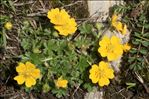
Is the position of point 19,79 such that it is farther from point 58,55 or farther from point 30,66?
point 58,55

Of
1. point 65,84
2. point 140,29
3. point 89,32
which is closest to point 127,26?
point 140,29

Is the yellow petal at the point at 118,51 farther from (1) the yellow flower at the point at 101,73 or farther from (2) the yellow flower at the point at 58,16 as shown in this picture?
(2) the yellow flower at the point at 58,16

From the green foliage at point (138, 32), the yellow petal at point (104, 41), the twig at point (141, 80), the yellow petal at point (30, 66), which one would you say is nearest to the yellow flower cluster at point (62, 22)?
the yellow petal at point (104, 41)

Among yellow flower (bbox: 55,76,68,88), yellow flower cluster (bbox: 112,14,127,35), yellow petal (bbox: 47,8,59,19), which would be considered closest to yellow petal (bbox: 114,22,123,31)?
yellow flower cluster (bbox: 112,14,127,35)

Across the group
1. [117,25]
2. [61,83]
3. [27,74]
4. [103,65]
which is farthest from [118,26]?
[27,74]

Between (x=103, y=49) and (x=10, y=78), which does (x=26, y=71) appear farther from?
(x=103, y=49)
